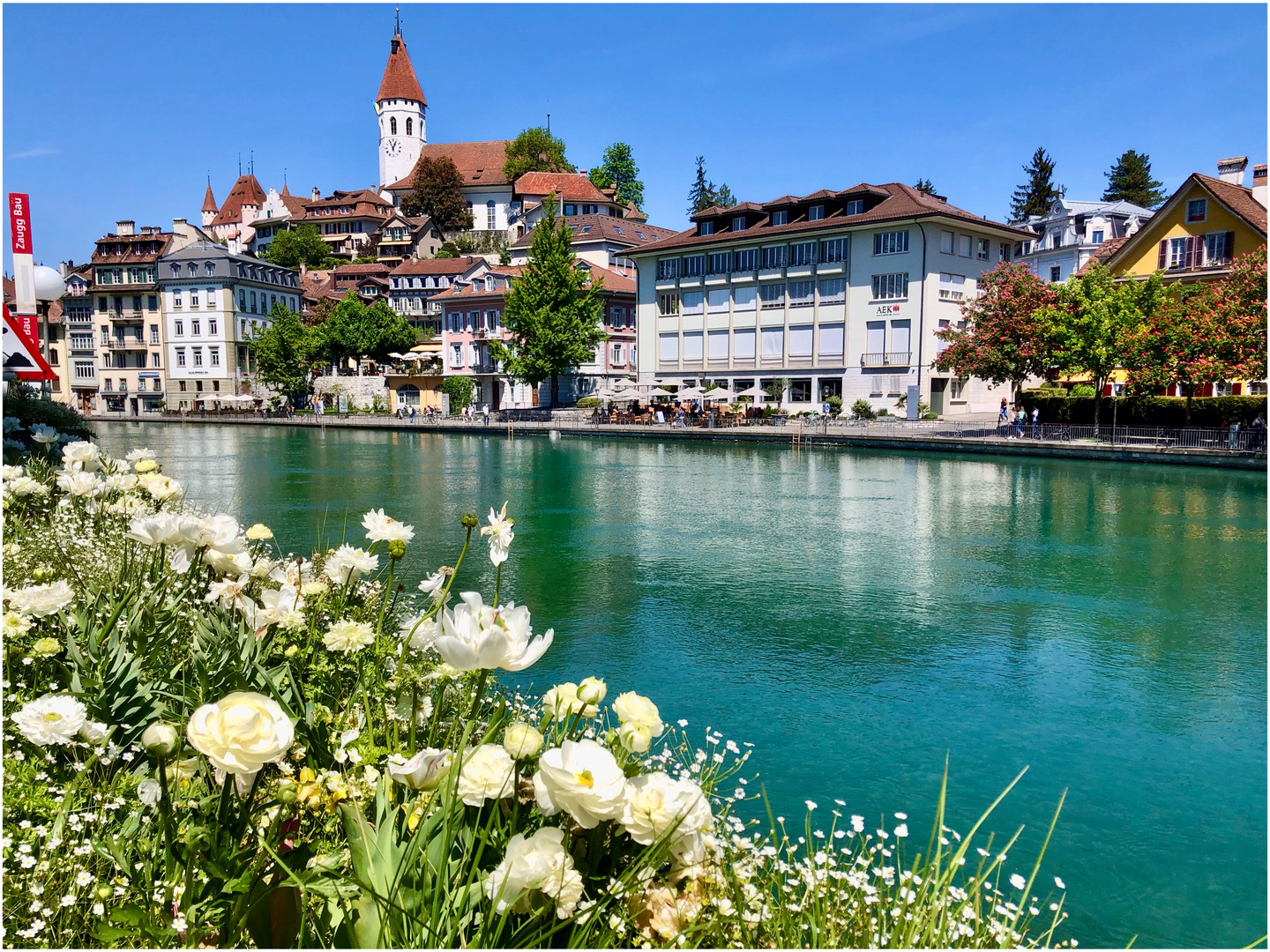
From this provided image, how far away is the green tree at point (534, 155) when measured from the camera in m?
111

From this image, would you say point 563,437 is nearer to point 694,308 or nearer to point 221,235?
point 694,308

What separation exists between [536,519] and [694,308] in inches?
1636

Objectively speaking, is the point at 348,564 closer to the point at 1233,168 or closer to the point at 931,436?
the point at 931,436

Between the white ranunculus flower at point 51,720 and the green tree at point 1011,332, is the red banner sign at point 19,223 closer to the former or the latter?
the white ranunculus flower at point 51,720

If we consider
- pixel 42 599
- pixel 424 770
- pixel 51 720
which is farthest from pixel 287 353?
pixel 424 770

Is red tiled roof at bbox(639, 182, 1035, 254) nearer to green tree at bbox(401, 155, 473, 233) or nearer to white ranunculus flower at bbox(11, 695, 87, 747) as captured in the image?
white ranunculus flower at bbox(11, 695, 87, 747)

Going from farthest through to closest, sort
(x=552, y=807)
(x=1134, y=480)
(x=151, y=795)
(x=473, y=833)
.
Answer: (x=1134, y=480)
(x=151, y=795)
(x=473, y=833)
(x=552, y=807)

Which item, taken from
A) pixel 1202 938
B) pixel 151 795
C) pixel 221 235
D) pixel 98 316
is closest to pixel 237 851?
pixel 151 795

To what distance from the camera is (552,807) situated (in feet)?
8.02

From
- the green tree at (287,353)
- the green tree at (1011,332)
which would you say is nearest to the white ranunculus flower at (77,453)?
the green tree at (1011,332)

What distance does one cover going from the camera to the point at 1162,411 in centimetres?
3681

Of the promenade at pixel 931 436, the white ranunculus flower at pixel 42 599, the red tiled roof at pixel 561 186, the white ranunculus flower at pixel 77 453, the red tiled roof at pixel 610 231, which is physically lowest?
the promenade at pixel 931 436

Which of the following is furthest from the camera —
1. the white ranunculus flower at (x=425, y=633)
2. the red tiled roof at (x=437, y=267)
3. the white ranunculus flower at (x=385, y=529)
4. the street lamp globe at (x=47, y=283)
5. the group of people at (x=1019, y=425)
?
the red tiled roof at (x=437, y=267)

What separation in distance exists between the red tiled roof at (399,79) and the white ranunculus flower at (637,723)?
13462cm
